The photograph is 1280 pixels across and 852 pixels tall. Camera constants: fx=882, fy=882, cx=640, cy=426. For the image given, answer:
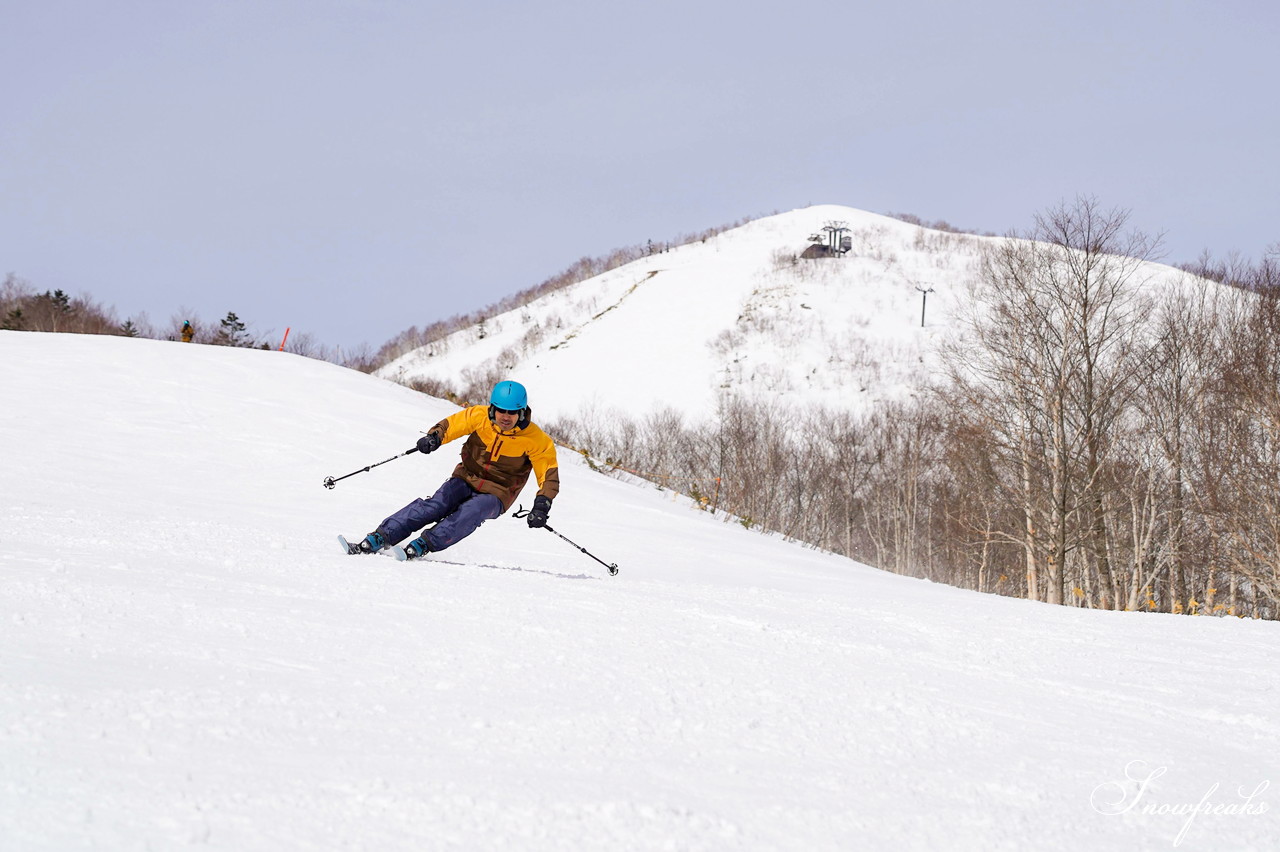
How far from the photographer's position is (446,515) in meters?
6.91

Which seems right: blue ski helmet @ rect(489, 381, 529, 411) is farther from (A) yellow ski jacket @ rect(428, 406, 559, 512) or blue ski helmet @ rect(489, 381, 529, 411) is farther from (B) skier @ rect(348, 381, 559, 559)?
(A) yellow ski jacket @ rect(428, 406, 559, 512)

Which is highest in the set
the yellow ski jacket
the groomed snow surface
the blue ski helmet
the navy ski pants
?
the blue ski helmet

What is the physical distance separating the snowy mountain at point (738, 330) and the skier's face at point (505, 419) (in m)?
67.0

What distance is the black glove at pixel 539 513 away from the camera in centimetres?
674

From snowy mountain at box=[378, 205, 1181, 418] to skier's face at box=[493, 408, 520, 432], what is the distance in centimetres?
6705

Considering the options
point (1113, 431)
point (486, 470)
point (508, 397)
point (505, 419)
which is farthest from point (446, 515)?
point (1113, 431)

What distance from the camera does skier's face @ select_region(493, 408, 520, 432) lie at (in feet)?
22.9

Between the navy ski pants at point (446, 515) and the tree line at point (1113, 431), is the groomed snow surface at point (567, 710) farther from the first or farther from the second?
the tree line at point (1113, 431)

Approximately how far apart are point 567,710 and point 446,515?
4258mm

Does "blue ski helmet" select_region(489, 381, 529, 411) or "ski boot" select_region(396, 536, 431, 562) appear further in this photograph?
"blue ski helmet" select_region(489, 381, 529, 411)

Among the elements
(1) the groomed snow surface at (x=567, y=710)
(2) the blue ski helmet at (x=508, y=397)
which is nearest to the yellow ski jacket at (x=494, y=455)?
(2) the blue ski helmet at (x=508, y=397)

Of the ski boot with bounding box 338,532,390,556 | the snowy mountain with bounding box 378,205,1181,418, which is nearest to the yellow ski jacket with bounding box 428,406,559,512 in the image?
the ski boot with bounding box 338,532,390,556

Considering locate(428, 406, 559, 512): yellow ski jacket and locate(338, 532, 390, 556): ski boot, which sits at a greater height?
locate(428, 406, 559, 512): yellow ski jacket

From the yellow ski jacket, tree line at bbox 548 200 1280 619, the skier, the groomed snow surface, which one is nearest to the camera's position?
the groomed snow surface
